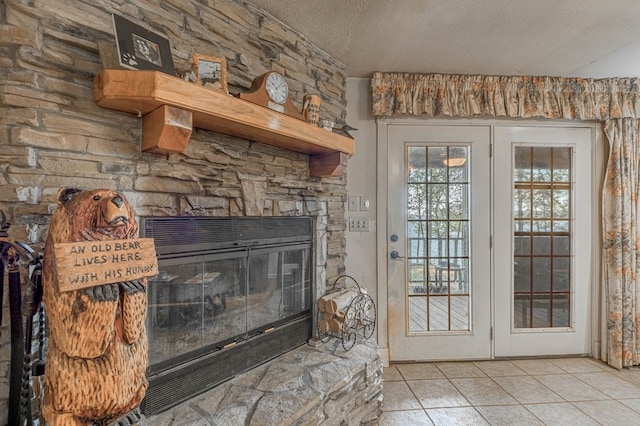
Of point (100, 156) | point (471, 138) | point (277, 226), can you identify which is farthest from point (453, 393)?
point (100, 156)

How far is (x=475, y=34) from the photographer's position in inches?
80.1

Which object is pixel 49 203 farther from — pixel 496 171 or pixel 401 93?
pixel 496 171

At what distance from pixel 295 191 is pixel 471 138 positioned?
167cm

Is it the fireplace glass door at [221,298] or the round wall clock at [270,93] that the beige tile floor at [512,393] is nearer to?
the fireplace glass door at [221,298]

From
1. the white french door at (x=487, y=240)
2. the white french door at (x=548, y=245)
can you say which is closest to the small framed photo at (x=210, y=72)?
the white french door at (x=487, y=240)

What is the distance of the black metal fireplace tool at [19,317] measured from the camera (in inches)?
36.1

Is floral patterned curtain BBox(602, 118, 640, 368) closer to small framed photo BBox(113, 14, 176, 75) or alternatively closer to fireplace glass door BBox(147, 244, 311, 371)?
fireplace glass door BBox(147, 244, 311, 371)

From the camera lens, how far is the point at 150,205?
4.21 ft

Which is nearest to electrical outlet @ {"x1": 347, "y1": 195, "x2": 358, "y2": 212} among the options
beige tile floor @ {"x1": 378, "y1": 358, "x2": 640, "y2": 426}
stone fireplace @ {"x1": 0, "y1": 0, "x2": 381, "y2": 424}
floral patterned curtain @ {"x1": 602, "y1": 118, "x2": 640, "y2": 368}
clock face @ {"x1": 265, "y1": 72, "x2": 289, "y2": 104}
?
stone fireplace @ {"x1": 0, "y1": 0, "x2": 381, "y2": 424}

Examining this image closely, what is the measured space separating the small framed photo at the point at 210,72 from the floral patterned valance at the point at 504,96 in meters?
1.49

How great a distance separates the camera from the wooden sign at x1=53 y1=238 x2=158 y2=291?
0.81 m

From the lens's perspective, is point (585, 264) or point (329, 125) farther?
A: point (585, 264)

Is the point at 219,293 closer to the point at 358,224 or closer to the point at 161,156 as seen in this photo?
the point at 161,156

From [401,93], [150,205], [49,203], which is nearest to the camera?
[49,203]
